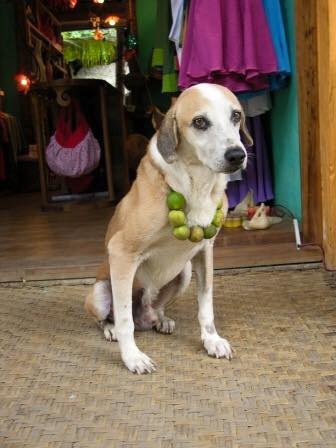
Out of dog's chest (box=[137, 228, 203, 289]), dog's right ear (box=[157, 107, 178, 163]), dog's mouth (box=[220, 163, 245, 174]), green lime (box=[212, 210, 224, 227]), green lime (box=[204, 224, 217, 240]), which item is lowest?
dog's chest (box=[137, 228, 203, 289])

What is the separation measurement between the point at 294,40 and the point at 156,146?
1.65 meters

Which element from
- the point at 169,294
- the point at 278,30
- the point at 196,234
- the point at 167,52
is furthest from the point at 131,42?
the point at 196,234

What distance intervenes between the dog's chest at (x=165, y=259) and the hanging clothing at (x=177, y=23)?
1.76 metres

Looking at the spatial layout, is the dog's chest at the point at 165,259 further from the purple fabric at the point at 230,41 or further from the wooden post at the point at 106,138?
the wooden post at the point at 106,138

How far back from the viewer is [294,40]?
2773 millimetres

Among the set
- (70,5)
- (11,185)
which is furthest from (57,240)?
(70,5)

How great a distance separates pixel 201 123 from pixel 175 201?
0.74 feet

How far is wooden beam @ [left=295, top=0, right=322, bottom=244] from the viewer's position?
242 cm

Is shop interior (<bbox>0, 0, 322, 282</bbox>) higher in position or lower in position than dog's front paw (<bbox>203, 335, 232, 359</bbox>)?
higher

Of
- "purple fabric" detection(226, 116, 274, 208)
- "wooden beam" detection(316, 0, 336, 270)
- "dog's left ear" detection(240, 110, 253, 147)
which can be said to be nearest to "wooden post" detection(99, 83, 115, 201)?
"purple fabric" detection(226, 116, 274, 208)

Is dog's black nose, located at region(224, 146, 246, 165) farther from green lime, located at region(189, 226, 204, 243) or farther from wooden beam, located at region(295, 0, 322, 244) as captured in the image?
wooden beam, located at region(295, 0, 322, 244)

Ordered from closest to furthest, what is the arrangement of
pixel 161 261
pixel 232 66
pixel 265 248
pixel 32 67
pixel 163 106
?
pixel 161 261 < pixel 265 248 < pixel 232 66 < pixel 163 106 < pixel 32 67

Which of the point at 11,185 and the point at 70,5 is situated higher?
the point at 70,5

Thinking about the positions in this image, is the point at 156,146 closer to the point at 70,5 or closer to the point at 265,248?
the point at 265,248
